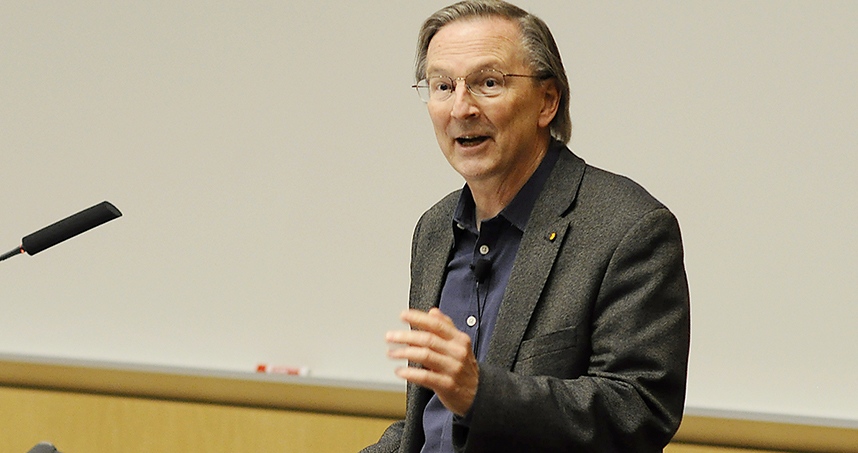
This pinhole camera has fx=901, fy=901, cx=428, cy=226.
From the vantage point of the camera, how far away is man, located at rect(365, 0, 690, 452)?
1.28 m

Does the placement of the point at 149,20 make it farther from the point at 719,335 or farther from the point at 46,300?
the point at 719,335

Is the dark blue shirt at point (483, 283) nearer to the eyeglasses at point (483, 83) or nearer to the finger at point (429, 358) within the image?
the eyeglasses at point (483, 83)

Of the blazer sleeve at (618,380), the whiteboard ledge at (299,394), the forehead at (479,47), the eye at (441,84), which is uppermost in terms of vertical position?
the forehead at (479,47)

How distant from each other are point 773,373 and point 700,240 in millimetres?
405

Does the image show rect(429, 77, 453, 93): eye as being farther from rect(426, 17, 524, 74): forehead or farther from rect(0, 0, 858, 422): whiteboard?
rect(0, 0, 858, 422): whiteboard

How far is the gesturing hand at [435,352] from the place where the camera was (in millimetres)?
1160

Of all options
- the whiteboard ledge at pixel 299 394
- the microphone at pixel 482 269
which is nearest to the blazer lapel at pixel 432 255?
the microphone at pixel 482 269

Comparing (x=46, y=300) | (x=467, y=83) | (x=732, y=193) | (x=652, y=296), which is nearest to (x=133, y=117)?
(x=46, y=300)

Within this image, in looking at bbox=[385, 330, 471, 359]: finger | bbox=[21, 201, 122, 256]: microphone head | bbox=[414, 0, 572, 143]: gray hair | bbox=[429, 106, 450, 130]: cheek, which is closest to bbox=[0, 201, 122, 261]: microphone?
bbox=[21, 201, 122, 256]: microphone head

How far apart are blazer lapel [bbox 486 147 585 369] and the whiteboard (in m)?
1.00

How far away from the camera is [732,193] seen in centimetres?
244

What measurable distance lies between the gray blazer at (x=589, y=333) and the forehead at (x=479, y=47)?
245mm

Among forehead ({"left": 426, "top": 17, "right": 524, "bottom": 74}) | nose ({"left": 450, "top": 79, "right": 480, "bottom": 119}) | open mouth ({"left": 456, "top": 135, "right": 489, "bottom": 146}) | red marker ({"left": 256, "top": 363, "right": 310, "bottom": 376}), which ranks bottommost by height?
red marker ({"left": 256, "top": 363, "right": 310, "bottom": 376})

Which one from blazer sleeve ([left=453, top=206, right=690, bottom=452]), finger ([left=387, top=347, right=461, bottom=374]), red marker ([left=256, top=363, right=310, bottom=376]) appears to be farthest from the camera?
red marker ([left=256, top=363, right=310, bottom=376])
